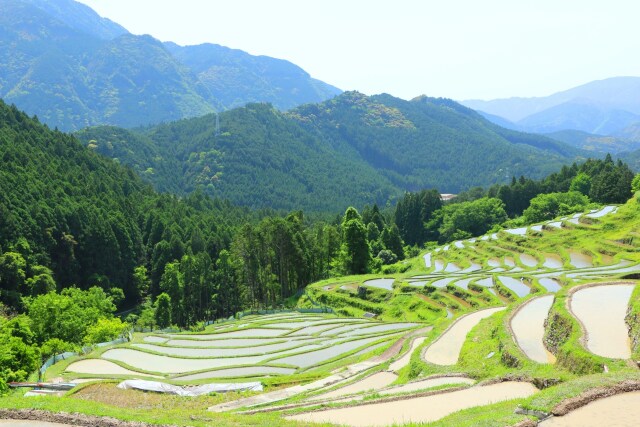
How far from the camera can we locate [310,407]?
62.1 feet

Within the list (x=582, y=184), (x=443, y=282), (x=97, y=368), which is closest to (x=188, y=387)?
(x=97, y=368)

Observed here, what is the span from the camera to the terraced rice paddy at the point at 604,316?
2020 centimetres

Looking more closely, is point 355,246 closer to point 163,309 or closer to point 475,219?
point 163,309

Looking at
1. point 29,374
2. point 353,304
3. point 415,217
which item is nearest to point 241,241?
point 353,304

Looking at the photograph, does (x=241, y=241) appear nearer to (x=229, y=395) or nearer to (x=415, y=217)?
(x=229, y=395)

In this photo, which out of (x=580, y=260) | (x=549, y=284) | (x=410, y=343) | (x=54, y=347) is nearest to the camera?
(x=410, y=343)

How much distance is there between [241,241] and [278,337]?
3739 cm

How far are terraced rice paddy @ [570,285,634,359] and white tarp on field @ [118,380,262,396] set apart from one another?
18.1 metres

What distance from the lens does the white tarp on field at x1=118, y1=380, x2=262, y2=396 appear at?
27.2 meters

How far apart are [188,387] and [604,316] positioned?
23817 mm

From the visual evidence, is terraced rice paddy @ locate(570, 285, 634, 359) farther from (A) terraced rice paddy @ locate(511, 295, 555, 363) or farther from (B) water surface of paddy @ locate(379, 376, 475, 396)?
(B) water surface of paddy @ locate(379, 376, 475, 396)

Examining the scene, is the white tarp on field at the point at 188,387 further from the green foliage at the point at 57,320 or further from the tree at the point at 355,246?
A: the tree at the point at 355,246

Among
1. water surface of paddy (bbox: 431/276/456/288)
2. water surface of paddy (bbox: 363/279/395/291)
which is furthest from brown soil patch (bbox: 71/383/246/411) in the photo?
water surface of paddy (bbox: 363/279/395/291)

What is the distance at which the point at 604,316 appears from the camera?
2472 centimetres
